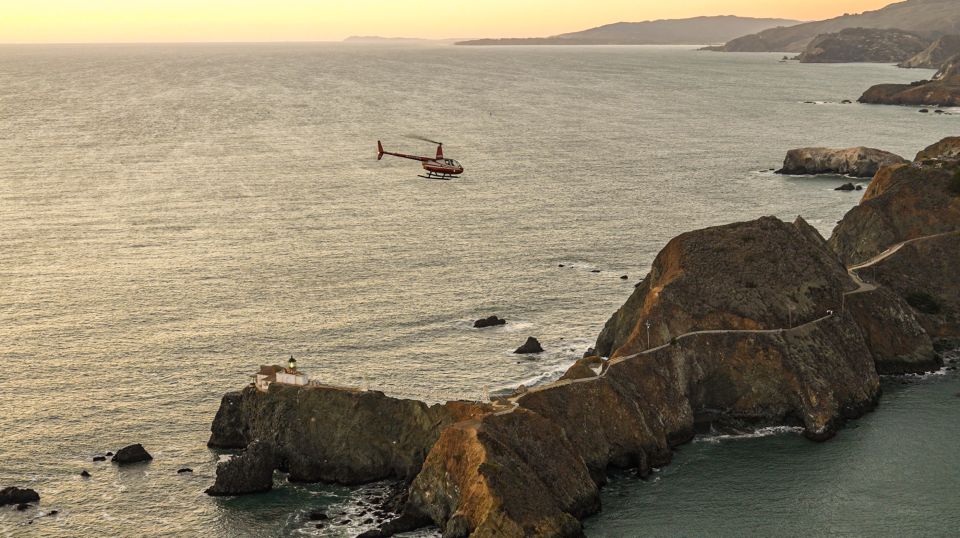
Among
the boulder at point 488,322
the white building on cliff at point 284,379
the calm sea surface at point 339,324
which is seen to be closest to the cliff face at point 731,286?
the calm sea surface at point 339,324

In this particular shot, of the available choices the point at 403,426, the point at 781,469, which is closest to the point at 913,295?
the point at 781,469

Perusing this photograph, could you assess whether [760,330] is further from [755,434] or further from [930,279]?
[930,279]

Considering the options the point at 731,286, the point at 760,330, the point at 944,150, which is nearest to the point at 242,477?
the point at 760,330

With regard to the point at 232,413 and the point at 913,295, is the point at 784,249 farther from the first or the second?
the point at 232,413

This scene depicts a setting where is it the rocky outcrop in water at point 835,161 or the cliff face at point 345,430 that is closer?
the cliff face at point 345,430

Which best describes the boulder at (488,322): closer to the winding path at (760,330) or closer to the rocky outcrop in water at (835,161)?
the winding path at (760,330)

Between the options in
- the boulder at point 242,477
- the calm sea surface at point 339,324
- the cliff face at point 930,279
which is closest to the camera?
the calm sea surface at point 339,324

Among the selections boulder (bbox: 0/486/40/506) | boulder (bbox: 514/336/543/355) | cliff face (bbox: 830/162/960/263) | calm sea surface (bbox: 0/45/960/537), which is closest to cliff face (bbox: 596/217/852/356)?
boulder (bbox: 514/336/543/355)
